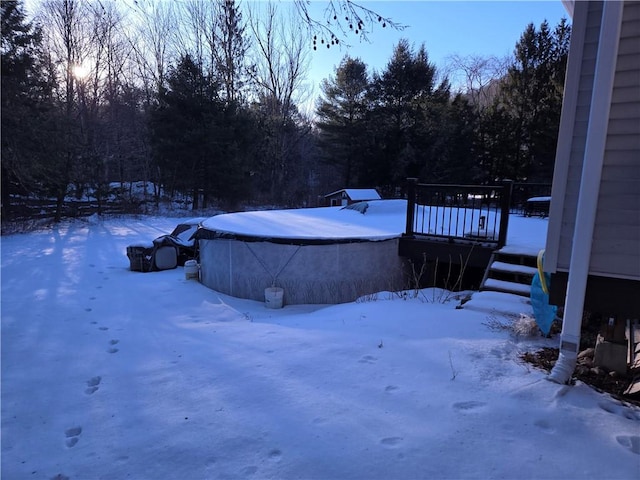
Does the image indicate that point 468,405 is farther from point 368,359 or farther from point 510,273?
point 510,273

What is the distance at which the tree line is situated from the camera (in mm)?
17516

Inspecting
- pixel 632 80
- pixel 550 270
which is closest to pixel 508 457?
pixel 550 270

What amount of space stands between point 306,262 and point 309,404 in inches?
155

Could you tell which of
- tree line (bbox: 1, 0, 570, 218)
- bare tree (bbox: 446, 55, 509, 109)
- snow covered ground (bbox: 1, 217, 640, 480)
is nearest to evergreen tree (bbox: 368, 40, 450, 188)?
tree line (bbox: 1, 0, 570, 218)

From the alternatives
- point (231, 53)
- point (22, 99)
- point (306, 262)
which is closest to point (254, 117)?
point (231, 53)

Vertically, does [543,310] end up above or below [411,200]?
below

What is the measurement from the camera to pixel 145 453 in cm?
193

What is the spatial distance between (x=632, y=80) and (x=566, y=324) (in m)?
1.50

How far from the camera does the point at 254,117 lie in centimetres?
2047

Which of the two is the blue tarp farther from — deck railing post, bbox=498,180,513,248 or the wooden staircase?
deck railing post, bbox=498,180,513,248

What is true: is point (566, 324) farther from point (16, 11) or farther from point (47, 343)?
point (16, 11)

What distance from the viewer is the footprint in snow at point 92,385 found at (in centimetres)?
276

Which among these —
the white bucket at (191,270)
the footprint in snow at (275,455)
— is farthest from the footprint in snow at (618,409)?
the white bucket at (191,270)

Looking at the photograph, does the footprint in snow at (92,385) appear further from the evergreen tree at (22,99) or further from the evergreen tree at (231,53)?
the evergreen tree at (231,53)
